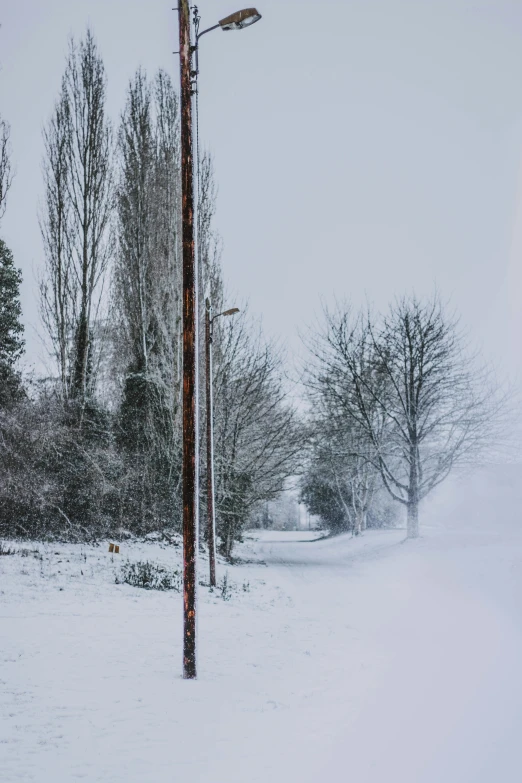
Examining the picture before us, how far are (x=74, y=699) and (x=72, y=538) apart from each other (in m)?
12.0

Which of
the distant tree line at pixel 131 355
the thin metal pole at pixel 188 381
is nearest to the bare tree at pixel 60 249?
the distant tree line at pixel 131 355

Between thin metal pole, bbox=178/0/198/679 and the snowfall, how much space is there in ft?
2.18

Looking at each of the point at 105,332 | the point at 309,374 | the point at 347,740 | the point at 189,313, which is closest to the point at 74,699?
the point at 347,740

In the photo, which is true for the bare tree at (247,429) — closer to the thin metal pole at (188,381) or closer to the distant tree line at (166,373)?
the distant tree line at (166,373)

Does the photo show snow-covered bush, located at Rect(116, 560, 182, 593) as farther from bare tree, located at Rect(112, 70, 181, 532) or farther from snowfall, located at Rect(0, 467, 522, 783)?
bare tree, located at Rect(112, 70, 181, 532)

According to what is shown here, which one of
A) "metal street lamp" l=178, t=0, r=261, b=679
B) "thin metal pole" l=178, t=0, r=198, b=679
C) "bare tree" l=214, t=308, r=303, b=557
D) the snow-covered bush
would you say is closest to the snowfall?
the snow-covered bush

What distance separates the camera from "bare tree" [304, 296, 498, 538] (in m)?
20.2

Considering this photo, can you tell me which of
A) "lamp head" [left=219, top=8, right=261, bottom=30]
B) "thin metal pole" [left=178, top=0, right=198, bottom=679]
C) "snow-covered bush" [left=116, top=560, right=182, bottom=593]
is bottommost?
"snow-covered bush" [left=116, top=560, right=182, bottom=593]

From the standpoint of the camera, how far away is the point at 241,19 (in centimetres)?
623

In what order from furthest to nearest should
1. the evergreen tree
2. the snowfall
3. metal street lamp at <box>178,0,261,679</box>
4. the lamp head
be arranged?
1. the evergreen tree
2. metal street lamp at <box>178,0,261,679</box>
3. the lamp head
4. the snowfall

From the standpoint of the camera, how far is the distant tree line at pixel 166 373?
1966 cm

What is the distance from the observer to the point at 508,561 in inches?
556

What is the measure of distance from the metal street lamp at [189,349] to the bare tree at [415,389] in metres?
14.2

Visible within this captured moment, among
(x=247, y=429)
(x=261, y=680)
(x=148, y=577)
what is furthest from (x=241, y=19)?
(x=247, y=429)
